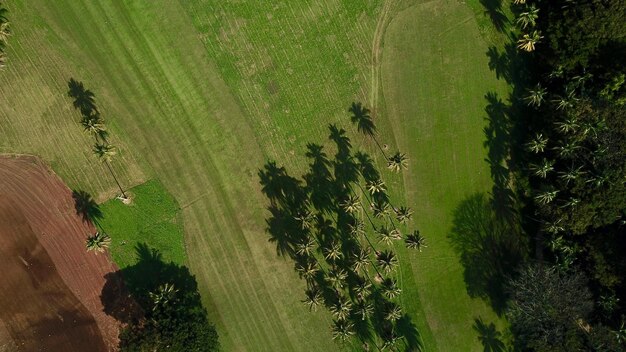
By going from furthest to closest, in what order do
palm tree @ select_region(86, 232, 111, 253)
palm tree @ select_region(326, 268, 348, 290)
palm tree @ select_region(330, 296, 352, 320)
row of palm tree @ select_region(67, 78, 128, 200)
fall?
row of palm tree @ select_region(67, 78, 128, 200) → palm tree @ select_region(326, 268, 348, 290) → palm tree @ select_region(330, 296, 352, 320) → palm tree @ select_region(86, 232, 111, 253)

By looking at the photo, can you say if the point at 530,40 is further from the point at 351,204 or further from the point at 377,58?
the point at 351,204

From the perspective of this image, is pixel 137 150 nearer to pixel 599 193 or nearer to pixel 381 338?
pixel 381 338

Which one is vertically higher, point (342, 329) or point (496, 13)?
point (496, 13)

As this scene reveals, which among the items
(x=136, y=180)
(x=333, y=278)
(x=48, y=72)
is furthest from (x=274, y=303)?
(x=48, y=72)

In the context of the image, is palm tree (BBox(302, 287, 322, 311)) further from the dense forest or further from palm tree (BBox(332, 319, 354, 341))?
the dense forest

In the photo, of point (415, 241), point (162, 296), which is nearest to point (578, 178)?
point (415, 241)

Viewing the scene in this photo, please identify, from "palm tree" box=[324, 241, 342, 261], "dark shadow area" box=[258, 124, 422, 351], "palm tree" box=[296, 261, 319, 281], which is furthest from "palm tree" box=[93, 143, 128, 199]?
"palm tree" box=[324, 241, 342, 261]

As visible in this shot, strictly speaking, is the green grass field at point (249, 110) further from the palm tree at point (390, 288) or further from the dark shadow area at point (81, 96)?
the palm tree at point (390, 288)
